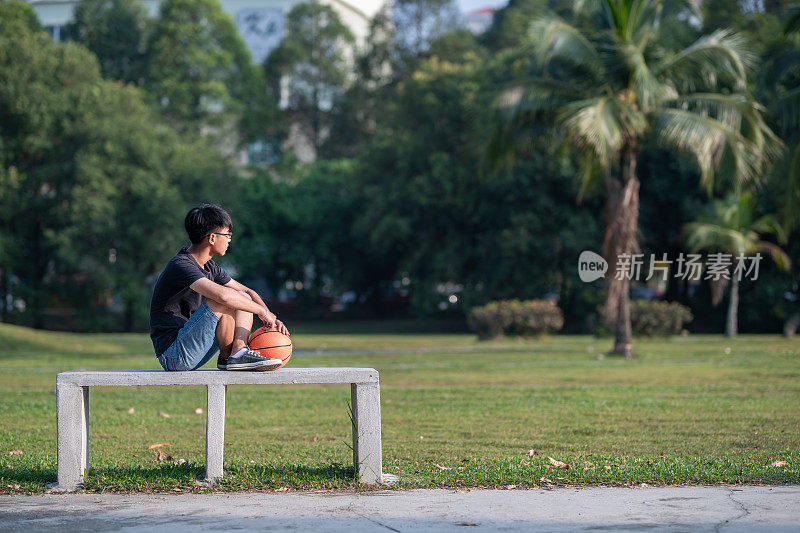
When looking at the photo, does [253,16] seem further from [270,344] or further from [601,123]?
[270,344]

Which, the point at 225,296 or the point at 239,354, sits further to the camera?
the point at 239,354

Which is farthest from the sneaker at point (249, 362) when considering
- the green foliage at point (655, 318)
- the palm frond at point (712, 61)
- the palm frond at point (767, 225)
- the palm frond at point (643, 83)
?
the palm frond at point (767, 225)

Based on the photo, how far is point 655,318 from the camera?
28828mm

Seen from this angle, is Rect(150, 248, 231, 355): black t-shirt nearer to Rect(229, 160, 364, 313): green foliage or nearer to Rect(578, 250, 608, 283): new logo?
Rect(578, 250, 608, 283): new logo

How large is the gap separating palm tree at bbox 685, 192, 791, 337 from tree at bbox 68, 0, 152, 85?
33.4 m

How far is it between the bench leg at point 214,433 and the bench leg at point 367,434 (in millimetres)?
907

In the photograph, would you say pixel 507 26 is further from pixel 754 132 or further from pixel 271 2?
pixel 754 132

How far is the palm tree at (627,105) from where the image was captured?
20.9 meters

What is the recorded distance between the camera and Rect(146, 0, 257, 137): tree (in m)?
52.3

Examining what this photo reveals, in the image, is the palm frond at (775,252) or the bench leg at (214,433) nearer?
the bench leg at (214,433)

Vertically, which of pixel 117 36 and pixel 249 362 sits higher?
pixel 117 36

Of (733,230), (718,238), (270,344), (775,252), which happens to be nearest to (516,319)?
(718,238)

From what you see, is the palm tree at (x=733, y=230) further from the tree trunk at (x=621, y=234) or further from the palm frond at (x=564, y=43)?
the palm frond at (x=564, y=43)

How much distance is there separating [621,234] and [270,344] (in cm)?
1686
